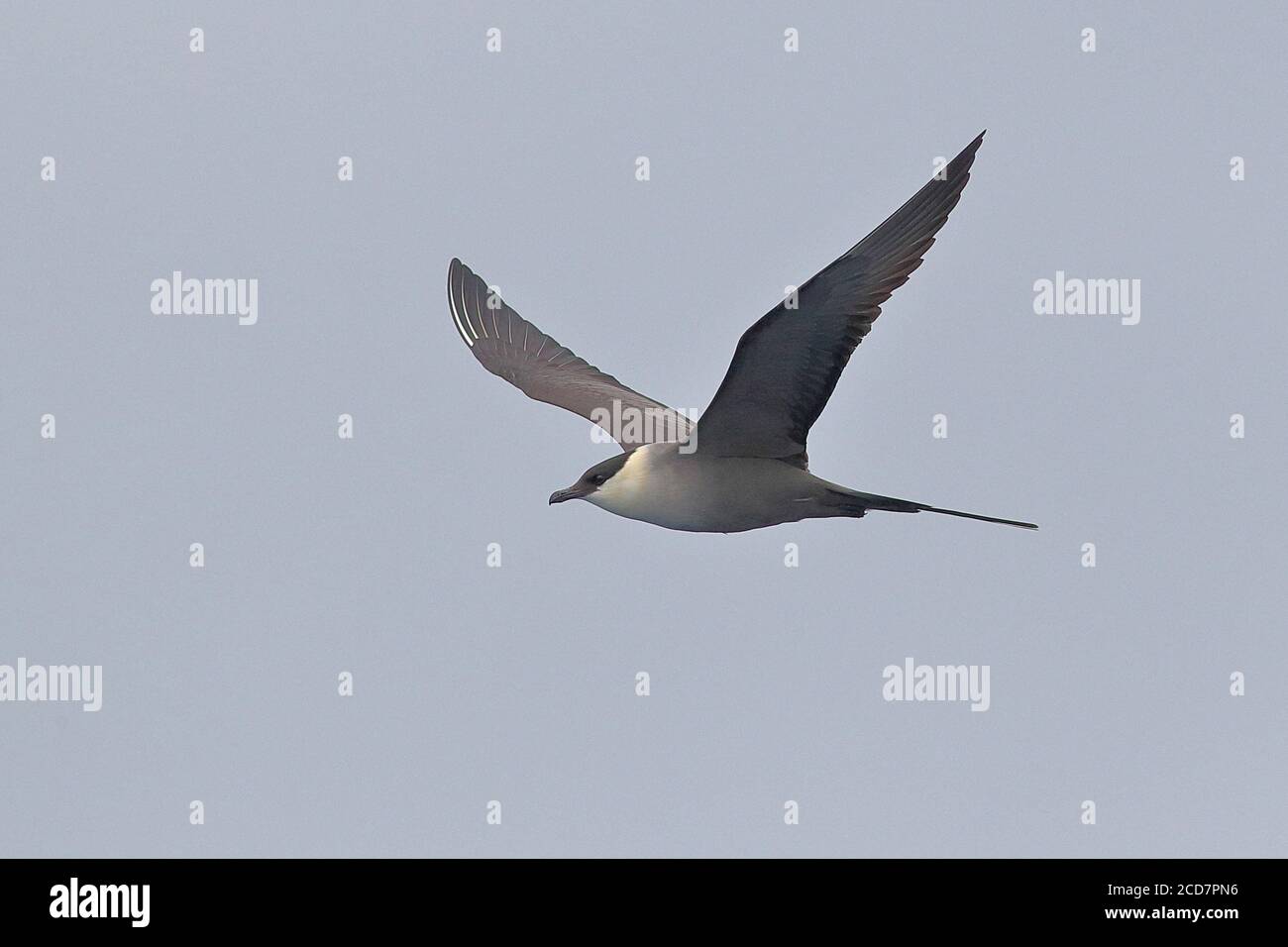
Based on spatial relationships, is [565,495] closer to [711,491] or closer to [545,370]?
[711,491]

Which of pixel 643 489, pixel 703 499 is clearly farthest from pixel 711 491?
pixel 643 489

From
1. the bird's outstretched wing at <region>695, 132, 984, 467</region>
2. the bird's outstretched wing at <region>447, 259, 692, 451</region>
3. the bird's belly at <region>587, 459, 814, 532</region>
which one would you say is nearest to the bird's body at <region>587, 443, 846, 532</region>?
the bird's belly at <region>587, 459, 814, 532</region>

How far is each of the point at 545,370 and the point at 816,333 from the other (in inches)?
203

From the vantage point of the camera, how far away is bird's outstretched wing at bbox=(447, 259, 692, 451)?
14.6 metres

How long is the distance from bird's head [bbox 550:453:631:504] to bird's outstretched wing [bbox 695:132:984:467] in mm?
852

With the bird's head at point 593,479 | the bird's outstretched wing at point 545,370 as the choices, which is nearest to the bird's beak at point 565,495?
the bird's head at point 593,479

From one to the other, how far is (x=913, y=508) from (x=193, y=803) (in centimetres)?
672

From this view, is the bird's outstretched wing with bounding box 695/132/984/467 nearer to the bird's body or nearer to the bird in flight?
the bird in flight

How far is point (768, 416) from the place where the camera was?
1188 centimetres

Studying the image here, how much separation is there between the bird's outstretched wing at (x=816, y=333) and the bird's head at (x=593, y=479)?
0.85m

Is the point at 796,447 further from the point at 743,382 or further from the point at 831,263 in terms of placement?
the point at 831,263

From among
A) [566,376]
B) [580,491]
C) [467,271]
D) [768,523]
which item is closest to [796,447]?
[768,523]

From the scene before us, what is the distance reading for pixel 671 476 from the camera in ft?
40.9

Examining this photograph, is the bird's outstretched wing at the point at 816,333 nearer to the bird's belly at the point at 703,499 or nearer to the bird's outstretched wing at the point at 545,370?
the bird's belly at the point at 703,499
